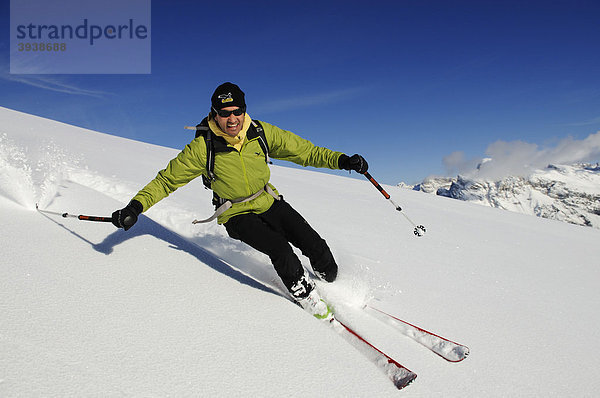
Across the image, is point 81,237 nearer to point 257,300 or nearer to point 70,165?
point 257,300

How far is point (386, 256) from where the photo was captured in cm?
454

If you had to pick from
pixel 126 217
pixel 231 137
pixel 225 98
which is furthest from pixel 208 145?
pixel 126 217

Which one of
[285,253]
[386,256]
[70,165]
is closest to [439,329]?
[285,253]

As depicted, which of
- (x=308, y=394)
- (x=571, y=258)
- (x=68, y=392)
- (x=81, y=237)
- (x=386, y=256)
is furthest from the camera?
(x=571, y=258)

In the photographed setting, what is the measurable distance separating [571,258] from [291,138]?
5027mm

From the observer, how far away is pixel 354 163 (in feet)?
12.5

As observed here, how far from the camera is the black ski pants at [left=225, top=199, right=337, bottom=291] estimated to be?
3188 mm

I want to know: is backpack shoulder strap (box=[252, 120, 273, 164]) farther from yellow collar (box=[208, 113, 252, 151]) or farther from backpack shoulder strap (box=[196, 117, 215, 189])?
backpack shoulder strap (box=[196, 117, 215, 189])

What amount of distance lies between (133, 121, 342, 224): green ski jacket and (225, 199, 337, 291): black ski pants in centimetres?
11

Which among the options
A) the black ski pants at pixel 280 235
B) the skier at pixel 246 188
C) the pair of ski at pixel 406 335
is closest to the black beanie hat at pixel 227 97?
the skier at pixel 246 188

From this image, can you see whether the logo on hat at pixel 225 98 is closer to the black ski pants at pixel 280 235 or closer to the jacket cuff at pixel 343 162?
the black ski pants at pixel 280 235

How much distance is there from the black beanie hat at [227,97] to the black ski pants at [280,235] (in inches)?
43.3

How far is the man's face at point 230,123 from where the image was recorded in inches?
126

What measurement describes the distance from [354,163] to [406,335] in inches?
73.8
